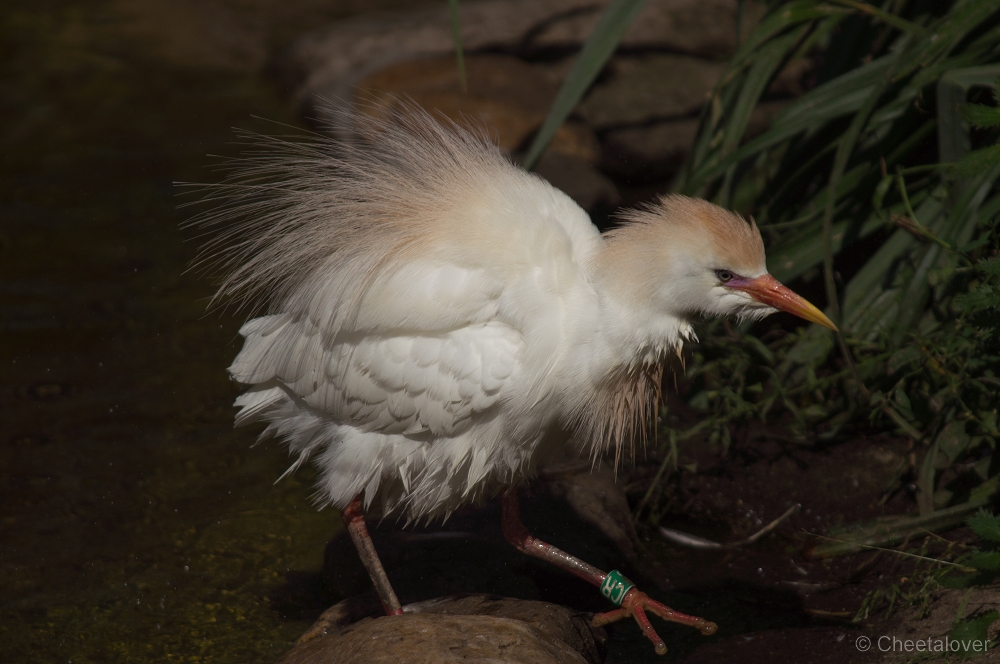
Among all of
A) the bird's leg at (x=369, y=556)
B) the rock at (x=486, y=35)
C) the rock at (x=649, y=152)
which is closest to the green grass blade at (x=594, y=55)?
the bird's leg at (x=369, y=556)

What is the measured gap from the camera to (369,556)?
295 cm

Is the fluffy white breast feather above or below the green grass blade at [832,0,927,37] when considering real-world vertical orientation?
below

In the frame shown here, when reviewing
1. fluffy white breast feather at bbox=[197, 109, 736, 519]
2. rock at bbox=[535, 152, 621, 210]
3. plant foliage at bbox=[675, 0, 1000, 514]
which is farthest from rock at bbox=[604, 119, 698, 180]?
fluffy white breast feather at bbox=[197, 109, 736, 519]

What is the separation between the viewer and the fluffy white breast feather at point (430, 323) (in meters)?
2.61

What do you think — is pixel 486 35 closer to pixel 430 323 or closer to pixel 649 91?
pixel 649 91

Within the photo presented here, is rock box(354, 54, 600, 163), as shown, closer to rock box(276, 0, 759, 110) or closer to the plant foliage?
rock box(276, 0, 759, 110)

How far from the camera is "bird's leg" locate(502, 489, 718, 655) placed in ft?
9.36

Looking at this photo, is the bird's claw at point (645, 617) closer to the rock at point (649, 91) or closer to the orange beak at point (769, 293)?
the orange beak at point (769, 293)

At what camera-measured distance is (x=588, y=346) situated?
8.63 feet

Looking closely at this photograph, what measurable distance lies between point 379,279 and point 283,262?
1.41 ft

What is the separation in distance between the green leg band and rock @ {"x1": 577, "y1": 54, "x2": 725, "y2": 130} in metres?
3.98

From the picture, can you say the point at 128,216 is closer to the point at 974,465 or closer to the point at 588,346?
the point at 588,346

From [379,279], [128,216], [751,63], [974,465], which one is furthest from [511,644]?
[128,216]

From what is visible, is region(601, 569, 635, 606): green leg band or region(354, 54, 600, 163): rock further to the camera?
region(354, 54, 600, 163): rock
